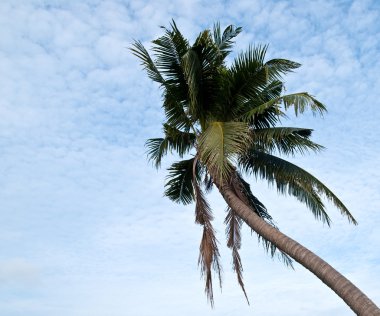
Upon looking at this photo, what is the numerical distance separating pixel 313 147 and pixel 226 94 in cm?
243

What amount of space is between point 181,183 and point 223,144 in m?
4.02

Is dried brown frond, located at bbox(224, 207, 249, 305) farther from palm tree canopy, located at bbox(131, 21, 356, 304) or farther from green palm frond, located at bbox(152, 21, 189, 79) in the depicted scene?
green palm frond, located at bbox(152, 21, 189, 79)

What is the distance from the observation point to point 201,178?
1267 centimetres

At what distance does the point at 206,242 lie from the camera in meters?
11.7

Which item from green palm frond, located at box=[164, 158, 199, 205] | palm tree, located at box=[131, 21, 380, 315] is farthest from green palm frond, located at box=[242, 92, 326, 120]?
green palm frond, located at box=[164, 158, 199, 205]

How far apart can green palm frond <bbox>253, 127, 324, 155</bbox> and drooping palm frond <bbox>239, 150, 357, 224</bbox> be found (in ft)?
1.05

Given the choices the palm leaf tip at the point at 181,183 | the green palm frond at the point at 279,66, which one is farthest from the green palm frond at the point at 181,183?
the green palm frond at the point at 279,66

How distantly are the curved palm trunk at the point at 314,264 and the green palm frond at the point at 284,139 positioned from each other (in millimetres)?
1756

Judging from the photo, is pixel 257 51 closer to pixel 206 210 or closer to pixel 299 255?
pixel 206 210

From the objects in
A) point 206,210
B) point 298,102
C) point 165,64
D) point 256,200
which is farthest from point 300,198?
point 165,64

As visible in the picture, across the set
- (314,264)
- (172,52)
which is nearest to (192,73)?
(172,52)

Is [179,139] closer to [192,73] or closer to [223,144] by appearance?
[192,73]

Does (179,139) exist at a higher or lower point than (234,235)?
higher

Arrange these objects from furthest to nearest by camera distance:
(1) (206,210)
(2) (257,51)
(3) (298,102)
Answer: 1. (1) (206,210)
2. (2) (257,51)
3. (3) (298,102)
